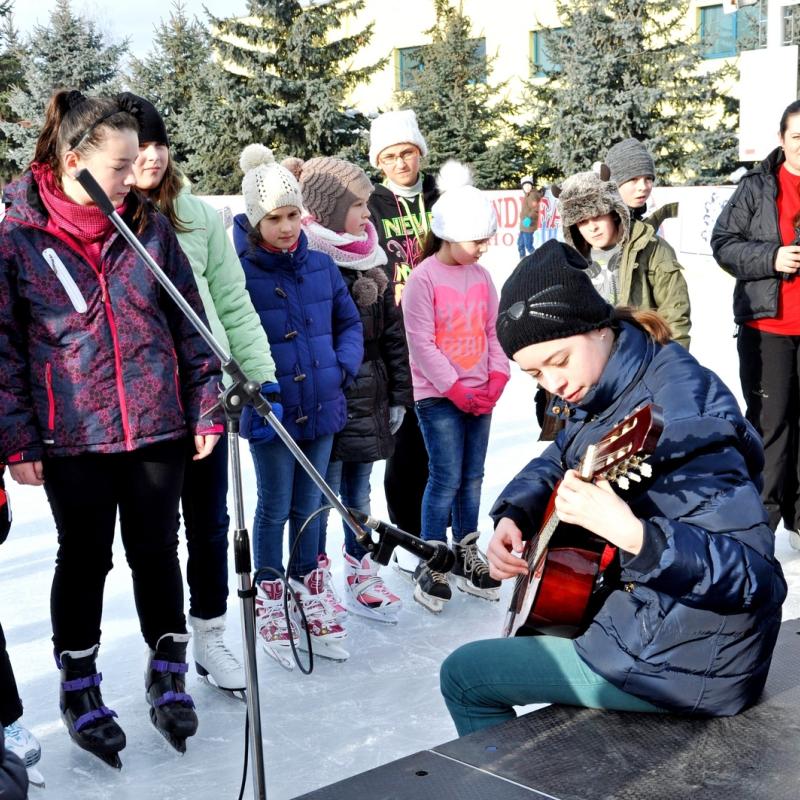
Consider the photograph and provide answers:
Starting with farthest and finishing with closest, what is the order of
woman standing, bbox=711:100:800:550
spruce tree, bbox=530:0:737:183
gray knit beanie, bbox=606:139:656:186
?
spruce tree, bbox=530:0:737:183
gray knit beanie, bbox=606:139:656:186
woman standing, bbox=711:100:800:550

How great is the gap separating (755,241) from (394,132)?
160 cm

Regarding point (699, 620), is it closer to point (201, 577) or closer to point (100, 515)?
point (100, 515)

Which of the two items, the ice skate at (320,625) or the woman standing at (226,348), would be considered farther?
the ice skate at (320,625)

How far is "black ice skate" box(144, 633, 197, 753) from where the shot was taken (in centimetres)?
292

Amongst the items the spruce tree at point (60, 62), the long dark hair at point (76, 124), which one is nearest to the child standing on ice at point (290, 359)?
the long dark hair at point (76, 124)

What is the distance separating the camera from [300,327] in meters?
3.53

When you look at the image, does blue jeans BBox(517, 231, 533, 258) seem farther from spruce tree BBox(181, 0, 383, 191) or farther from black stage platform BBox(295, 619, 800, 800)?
black stage platform BBox(295, 619, 800, 800)

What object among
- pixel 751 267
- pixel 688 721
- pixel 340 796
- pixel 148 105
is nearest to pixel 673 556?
pixel 688 721

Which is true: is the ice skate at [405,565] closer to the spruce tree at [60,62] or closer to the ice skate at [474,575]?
the ice skate at [474,575]

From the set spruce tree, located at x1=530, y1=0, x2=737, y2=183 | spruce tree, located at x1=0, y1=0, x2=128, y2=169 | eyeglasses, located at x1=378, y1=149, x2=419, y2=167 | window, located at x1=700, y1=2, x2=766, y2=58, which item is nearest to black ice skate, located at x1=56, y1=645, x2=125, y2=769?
eyeglasses, located at x1=378, y1=149, x2=419, y2=167

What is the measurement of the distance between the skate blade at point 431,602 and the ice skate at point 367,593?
9 cm

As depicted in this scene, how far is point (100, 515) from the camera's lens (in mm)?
2801

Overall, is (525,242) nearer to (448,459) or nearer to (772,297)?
(772,297)

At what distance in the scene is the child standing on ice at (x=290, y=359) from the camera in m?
3.47
